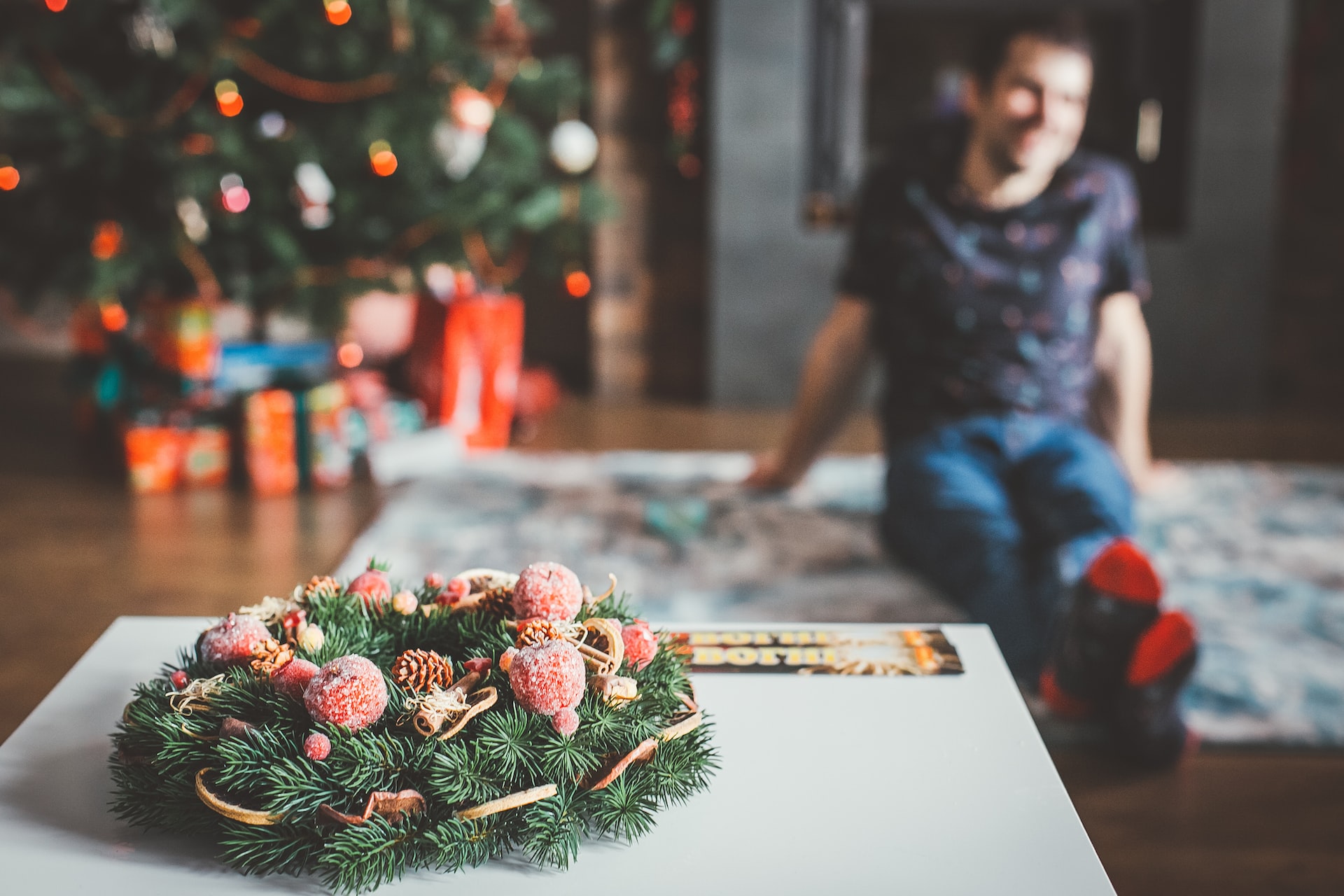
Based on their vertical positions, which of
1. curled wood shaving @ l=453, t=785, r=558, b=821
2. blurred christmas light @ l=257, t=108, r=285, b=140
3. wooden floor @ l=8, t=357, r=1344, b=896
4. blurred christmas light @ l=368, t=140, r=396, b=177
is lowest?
wooden floor @ l=8, t=357, r=1344, b=896

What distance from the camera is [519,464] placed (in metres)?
2.36

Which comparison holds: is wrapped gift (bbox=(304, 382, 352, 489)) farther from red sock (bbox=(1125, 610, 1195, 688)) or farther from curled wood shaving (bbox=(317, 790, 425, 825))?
curled wood shaving (bbox=(317, 790, 425, 825))

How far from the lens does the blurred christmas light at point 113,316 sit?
8.01 ft

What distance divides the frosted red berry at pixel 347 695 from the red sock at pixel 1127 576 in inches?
32.5

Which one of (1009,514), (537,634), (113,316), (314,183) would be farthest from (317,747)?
(314,183)

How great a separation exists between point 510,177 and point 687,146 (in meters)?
1.01

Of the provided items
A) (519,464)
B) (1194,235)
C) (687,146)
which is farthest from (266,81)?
(1194,235)

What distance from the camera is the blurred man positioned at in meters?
1.47

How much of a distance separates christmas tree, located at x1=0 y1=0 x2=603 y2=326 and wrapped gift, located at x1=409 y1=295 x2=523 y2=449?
235 mm

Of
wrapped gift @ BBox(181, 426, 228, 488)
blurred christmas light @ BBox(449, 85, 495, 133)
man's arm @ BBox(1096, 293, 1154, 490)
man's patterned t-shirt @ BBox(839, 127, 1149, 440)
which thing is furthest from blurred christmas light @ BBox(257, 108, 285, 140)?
man's arm @ BBox(1096, 293, 1154, 490)

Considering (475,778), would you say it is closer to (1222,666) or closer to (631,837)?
(631,837)

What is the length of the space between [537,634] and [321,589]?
0.57 ft

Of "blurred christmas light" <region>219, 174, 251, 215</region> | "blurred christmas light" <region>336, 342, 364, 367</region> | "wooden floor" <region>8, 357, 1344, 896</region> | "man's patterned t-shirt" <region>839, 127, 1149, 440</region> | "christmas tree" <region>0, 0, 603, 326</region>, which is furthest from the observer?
"blurred christmas light" <region>336, 342, 364, 367</region>

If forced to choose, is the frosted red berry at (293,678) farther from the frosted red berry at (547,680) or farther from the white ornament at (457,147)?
the white ornament at (457,147)
